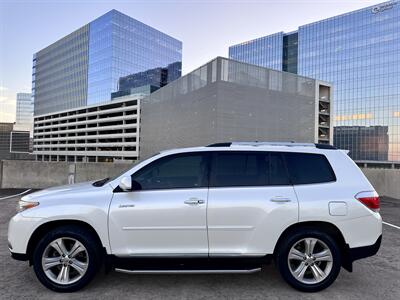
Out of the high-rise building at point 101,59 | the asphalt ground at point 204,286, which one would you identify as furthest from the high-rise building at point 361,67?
the asphalt ground at point 204,286

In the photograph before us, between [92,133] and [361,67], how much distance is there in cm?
8653

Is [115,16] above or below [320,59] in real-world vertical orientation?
above

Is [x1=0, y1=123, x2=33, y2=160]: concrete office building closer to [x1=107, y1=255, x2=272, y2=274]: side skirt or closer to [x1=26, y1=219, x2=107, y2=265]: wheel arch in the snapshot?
[x1=26, y1=219, x2=107, y2=265]: wheel arch

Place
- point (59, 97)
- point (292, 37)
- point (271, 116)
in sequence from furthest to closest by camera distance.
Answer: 1. point (59, 97)
2. point (292, 37)
3. point (271, 116)

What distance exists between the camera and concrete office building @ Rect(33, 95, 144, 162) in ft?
323

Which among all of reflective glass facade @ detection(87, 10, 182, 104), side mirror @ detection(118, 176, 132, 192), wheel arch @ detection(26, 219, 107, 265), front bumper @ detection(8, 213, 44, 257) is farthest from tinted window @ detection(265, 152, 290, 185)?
reflective glass facade @ detection(87, 10, 182, 104)

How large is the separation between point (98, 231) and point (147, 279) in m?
0.98

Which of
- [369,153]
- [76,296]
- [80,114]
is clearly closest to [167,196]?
[76,296]

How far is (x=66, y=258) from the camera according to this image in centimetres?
403

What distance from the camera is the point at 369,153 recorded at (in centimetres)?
9725

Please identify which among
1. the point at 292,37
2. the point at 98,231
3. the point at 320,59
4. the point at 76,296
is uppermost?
the point at 292,37

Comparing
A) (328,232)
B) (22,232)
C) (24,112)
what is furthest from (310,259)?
(24,112)

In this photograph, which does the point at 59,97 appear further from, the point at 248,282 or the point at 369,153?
the point at 248,282

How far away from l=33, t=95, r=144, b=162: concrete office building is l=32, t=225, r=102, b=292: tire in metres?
87.9
